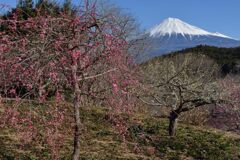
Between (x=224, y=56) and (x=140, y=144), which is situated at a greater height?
(x=224, y=56)

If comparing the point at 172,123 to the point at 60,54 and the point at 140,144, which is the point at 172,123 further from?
the point at 60,54

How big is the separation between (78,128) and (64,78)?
1.03 m

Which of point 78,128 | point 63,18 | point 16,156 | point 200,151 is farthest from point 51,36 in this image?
point 200,151

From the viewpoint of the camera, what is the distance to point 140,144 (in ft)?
35.4

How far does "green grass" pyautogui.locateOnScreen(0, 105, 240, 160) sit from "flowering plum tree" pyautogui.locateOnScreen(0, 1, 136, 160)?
221 centimetres

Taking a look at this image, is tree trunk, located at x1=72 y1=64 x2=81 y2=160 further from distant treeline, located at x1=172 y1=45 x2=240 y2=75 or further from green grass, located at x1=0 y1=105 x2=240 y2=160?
distant treeline, located at x1=172 y1=45 x2=240 y2=75

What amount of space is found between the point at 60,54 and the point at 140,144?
555 centimetres

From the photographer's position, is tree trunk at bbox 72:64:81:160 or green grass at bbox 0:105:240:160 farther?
green grass at bbox 0:105:240:160

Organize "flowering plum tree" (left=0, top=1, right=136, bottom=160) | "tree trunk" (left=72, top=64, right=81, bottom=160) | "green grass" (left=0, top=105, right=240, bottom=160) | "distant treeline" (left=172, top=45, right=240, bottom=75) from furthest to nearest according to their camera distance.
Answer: "distant treeline" (left=172, top=45, right=240, bottom=75) < "green grass" (left=0, top=105, right=240, bottom=160) < "tree trunk" (left=72, top=64, right=81, bottom=160) < "flowering plum tree" (left=0, top=1, right=136, bottom=160)

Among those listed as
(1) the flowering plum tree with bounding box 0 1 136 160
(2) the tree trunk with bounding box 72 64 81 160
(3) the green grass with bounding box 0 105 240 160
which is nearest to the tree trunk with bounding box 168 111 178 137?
(3) the green grass with bounding box 0 105 240 160

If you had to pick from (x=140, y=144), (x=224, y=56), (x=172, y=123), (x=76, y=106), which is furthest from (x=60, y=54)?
(x=224, y=56)

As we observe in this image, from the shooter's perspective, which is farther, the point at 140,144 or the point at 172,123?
the point at 172,123

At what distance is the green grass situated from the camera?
930 cm

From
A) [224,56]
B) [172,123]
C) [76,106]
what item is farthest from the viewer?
[224,56]
